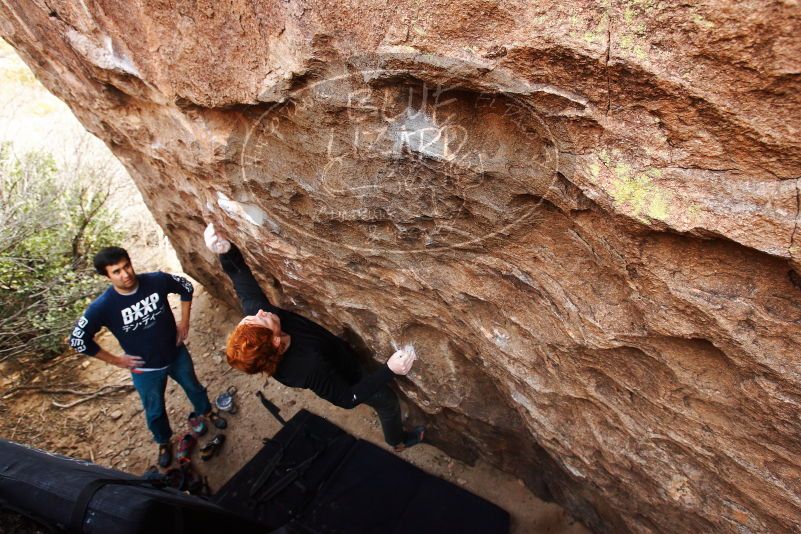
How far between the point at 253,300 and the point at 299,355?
19.2 inches

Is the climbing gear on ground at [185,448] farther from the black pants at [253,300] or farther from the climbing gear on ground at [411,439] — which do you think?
the climbing gear on ground at [411,439]

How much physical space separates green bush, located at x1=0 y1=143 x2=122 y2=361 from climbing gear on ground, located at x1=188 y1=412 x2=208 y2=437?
165 centimetres

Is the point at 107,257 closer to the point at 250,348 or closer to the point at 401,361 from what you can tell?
the point at 250,348

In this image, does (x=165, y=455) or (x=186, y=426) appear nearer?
(x=165, y=455)

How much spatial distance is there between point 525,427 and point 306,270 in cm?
142

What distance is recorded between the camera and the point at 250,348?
7.09 ft

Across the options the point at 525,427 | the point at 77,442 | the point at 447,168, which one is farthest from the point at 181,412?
the point at 447,168

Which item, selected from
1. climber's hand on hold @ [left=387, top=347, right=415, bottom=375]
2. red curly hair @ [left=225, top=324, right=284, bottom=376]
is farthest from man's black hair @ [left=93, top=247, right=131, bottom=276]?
climber's hand on hold @ [left=387, top=347, right=415, bottom=375]

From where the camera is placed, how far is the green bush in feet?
13.4

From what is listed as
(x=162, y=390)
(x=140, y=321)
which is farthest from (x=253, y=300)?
(x=162, y=390)

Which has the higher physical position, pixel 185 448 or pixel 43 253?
pixel 43 253

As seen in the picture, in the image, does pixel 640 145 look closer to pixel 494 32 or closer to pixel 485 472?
pixel 494 32

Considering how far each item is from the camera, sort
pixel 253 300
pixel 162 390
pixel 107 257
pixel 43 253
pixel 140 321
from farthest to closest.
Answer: pixel 43 253, pixel 162 390, pixel 140 321, pixel 253 300, pixel 107 257

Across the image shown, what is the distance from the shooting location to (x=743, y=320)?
1.36m
